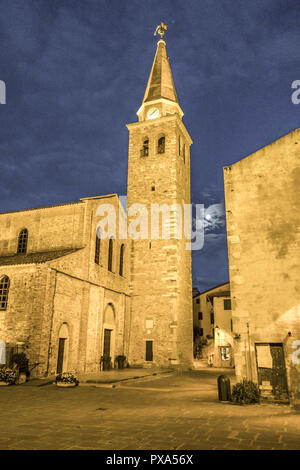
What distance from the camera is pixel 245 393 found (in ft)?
34.2

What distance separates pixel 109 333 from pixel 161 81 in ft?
74.1

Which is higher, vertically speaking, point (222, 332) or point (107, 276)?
point (107, 276)

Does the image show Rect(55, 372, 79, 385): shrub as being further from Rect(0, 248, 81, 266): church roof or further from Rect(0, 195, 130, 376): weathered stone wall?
Rect(0, 248, 81, 266): church roof

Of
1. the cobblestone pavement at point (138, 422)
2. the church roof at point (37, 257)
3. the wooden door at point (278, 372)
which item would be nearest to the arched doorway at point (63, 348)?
the church roof at point (37, 257)

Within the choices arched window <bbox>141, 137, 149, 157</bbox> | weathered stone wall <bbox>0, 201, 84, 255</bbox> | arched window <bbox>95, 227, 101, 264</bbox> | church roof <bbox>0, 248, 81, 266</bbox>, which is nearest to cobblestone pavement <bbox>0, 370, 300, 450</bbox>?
church roof <bbox>0, 248, 81, 266</bbox>

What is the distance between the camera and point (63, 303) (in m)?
17.9

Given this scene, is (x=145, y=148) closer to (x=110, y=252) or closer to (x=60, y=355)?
(x=110, y=252)

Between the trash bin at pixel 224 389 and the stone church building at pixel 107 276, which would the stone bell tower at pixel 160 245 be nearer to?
the stone church building at pixel 107 276

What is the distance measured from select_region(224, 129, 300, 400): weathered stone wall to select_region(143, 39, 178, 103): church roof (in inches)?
782

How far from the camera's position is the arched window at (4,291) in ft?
57.5

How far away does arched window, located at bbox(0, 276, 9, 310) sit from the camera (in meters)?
17.5

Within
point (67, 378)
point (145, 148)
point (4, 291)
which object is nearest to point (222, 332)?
point (145, 148)
